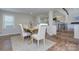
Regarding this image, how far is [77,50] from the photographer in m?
2.04

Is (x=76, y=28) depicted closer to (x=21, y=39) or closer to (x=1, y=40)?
(x=21, y=39)

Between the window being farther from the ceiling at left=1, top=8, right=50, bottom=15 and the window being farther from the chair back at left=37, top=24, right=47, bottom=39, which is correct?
the chair back at left=37, top=24, right=47, bottom=39

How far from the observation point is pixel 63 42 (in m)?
2.04

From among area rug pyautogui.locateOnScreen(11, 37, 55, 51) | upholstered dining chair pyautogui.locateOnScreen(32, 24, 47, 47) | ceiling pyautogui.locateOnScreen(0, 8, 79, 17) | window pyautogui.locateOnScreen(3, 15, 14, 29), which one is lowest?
area rug pyautogui.locateOnScreen(11, 37, 55, 51)

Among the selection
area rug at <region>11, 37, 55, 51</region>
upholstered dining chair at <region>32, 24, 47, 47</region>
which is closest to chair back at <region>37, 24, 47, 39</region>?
upholstered dining chair at <region>32, 24, 47, 47</region>

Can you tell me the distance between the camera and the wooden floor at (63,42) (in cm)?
202

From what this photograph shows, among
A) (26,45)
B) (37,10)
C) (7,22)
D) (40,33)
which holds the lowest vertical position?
(26,45)

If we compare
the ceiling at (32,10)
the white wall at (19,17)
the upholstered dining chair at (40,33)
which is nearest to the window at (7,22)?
the white wall at (19,17)

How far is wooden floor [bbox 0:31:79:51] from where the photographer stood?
2023mm

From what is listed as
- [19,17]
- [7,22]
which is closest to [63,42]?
[19,17]

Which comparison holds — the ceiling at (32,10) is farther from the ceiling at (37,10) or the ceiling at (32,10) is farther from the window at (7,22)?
the window at (7,22)

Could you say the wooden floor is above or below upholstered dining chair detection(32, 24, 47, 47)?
below

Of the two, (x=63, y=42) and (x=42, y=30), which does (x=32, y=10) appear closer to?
(x=42, y=30)
